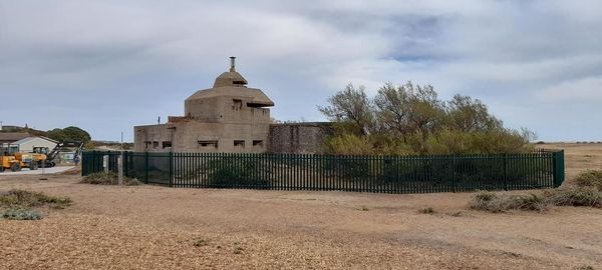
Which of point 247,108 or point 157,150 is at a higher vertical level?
point 247,108

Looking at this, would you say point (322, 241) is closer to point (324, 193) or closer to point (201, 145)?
point (324, 193)

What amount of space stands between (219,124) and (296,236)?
22037 millimetres

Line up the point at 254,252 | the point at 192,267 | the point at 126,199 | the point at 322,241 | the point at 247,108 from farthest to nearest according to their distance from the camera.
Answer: the point at 247,108 < the point at 126,199 < the point at 322,241 < the point at 254,252 < the point at 192,267

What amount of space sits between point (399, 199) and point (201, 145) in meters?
15.5

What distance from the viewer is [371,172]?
21328 mm

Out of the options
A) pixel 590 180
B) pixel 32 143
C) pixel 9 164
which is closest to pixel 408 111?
pixel 590 180

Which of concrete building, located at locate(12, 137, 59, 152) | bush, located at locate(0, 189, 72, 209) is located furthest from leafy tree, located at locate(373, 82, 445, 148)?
concrete building, located at locate(12, 137, 59, 152)

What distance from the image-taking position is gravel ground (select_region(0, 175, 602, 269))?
7773 millimetres

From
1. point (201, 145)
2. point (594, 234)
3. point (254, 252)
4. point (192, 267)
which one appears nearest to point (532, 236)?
point (594, 234)

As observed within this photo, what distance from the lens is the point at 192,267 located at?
288 inches

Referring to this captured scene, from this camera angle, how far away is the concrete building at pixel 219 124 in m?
30.9

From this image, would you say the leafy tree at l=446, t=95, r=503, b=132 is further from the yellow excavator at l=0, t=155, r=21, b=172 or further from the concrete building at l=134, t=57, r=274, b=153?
the yellow excavator at l=0, t=155, r=21, b=172

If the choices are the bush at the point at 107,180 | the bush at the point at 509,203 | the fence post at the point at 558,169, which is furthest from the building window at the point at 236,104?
the bush at the point at 509,203

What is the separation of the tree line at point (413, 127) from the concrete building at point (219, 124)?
5.22 metres
